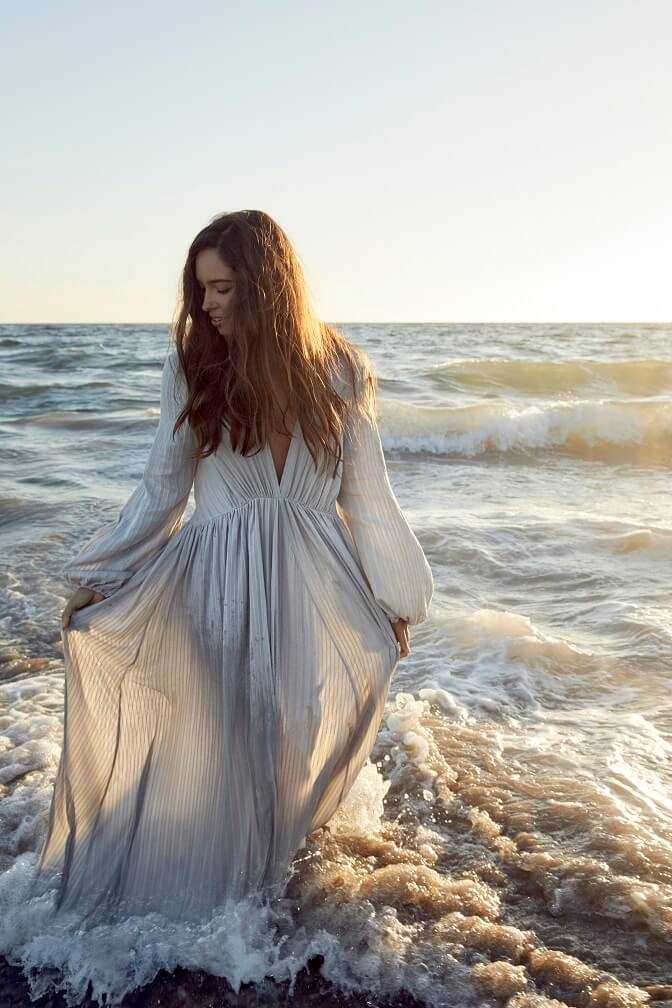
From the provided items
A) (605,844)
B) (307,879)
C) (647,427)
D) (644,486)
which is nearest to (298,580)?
(307,879)

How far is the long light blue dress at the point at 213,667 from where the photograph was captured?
7.92 feet

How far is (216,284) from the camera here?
2.32m

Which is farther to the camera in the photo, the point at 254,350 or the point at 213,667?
the point at 213,667

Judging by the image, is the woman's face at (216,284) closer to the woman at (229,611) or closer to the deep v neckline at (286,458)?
the woman at (229,611)

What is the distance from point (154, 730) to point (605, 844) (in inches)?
59.2

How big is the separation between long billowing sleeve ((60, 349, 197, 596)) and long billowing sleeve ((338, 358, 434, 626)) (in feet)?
1.45

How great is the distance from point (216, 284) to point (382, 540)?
80 centimetres

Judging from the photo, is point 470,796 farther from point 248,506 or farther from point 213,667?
point 248,506

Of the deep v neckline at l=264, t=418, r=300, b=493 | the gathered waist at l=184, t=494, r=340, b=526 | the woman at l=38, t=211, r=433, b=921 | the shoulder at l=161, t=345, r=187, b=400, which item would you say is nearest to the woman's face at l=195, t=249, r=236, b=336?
the woman at l=38, t=211, r=433, b=921

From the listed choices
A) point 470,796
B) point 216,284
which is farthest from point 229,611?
point 470,796

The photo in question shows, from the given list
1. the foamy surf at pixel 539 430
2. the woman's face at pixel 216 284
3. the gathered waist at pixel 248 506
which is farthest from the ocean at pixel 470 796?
the foamy surf at pixel 539 430

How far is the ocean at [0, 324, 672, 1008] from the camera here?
7.82 ft

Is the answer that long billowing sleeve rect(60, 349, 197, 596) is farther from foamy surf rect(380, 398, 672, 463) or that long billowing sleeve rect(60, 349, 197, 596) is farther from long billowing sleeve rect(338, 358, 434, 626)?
foamy surf rect(380, 398, 672, 463)

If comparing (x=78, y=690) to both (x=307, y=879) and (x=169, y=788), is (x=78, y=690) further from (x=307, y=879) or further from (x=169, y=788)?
(x=307, y=879)
